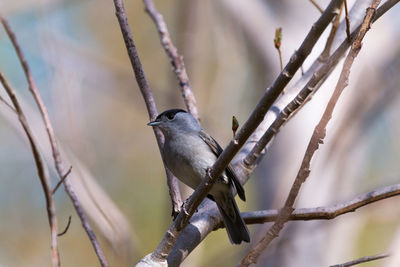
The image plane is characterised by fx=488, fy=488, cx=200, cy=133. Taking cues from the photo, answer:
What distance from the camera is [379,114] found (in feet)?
19.6

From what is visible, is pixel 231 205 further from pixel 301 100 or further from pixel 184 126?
pixel 301 100

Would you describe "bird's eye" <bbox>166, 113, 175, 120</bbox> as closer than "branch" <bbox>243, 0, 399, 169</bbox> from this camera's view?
Result: No

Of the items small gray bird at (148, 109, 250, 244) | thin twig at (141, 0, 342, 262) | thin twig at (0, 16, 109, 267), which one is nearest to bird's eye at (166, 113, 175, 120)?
small gray bird at (148, 109, 250, 244)

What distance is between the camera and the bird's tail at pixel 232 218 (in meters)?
3.55

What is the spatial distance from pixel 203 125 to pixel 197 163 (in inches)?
97.0

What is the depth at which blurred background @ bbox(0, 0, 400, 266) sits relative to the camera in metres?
4.64

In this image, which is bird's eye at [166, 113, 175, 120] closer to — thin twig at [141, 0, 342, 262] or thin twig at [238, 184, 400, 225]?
thin twig at [238, 184, 400, 225]

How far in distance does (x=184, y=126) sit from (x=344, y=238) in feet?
8.15

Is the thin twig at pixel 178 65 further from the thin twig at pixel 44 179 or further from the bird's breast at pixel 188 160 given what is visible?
the thin twig at pixel 44 179

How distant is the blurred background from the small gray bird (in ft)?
1.24

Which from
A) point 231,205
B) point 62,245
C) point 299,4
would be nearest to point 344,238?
point 231,205

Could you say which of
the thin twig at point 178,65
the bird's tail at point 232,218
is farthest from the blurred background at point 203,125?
the thin twig at point 178,65

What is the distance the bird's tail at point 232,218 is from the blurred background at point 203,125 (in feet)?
0.86

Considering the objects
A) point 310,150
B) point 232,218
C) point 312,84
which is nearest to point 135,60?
point 232,218
